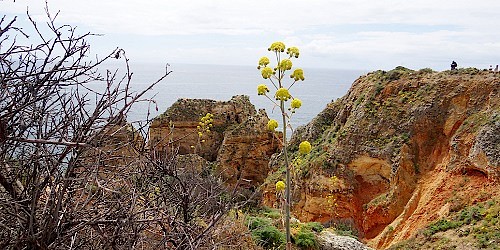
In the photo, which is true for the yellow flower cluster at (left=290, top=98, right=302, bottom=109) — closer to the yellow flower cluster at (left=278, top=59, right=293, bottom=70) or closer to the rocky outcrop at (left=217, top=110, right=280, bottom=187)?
the yellow flower cluster at (left=278, top=59, right=293, bottom=70)

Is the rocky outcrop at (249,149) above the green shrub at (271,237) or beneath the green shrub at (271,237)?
beneath

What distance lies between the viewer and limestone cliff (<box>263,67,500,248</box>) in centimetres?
1795

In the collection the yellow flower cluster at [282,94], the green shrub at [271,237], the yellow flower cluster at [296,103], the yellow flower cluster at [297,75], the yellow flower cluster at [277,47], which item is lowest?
the green shrub at [271,237]

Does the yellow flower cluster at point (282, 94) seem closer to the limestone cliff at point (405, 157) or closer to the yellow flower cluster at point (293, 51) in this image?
the yellow flower cluster at point (293, 51)

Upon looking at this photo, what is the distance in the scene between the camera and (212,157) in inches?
1191

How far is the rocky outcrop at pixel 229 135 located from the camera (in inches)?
1120

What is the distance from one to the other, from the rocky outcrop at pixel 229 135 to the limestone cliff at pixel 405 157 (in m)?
5.14

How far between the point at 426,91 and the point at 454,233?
8960 mm

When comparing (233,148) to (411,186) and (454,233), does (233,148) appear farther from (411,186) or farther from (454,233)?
(454,233)

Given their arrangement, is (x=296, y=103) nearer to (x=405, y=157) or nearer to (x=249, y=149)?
(x=405, y=157)

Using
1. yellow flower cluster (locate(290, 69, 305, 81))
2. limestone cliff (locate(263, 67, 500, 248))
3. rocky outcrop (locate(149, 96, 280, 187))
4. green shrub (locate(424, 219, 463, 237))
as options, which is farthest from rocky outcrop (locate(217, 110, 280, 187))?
yellow flower cluster (locate(290, 69, 305, 81))

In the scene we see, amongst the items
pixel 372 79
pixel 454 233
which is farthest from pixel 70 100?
pixel 372 79

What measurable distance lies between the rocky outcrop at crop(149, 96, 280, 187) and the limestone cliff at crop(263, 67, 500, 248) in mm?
5137

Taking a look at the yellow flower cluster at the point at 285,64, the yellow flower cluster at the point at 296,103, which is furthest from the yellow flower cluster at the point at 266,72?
the yellow flower cluster at the point at 296,103
